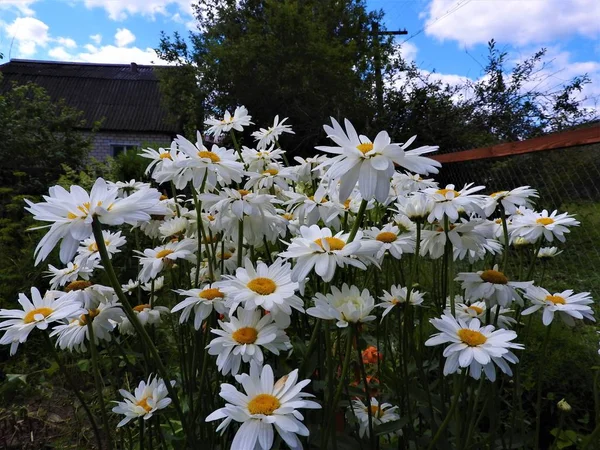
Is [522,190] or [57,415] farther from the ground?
[522,190]

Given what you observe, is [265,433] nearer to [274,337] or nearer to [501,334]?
[274,337]

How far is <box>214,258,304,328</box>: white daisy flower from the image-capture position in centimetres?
83

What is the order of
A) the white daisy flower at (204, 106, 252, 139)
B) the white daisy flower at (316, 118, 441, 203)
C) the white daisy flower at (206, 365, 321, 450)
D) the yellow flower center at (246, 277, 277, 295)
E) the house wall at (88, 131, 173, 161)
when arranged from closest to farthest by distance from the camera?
the white daisy flower at (206, 365, 321, 450) < the white daisy flower at (316, 118, 441, 203) < the yellow flower center at (246, 277, 277, 295) < the white daisy flower at (204, 106, 252, 139) < the house wall at (88, 131, 173, 161)

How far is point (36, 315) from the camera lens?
3.04ft

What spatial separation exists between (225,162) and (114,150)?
1497 centimetres

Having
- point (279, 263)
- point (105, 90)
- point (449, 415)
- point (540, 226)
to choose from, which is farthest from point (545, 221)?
point (105, 90)

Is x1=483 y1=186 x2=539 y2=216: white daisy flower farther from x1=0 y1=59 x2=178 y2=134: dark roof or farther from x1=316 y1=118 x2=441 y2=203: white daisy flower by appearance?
x1=0 y1=59 x2=178 y2=134: dark roof

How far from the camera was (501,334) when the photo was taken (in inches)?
33.5

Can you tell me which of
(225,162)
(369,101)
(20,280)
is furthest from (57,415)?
(369,101)

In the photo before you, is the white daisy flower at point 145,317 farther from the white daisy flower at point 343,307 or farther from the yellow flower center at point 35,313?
the white daisy flower at point 343,307

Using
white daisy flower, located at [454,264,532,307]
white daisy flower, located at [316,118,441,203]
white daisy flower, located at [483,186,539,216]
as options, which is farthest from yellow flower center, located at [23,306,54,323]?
white daisy flower, located at [483,186,539,216]

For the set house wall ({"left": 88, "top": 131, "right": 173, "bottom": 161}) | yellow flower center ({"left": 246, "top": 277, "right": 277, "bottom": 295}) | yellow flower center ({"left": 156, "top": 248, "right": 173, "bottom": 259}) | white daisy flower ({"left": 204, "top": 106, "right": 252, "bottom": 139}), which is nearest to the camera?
yellow flower center ({"left": 246, "top": 277, "right": 277, "bottom": 295})

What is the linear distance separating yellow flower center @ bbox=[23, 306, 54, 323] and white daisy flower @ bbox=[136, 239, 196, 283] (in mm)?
248

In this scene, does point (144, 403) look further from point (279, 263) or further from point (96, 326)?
point (279, 263)
